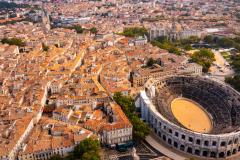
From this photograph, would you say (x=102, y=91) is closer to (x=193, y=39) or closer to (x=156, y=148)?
(x=156, y=148)

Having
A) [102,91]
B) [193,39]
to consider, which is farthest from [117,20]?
[102,91]

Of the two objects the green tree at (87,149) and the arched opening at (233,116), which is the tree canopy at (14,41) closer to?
the green tree at (87,149)

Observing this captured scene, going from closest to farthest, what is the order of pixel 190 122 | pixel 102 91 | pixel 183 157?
pixel 183 157
pixel 190 122
pixel 102 91

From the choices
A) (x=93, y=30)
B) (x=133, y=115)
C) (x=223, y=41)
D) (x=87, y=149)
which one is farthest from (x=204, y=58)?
(x=87, y=149)

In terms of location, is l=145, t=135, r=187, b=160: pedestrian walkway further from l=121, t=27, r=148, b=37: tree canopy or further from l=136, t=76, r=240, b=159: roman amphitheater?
l=121, t=27, r=148, b=37: tree canopy

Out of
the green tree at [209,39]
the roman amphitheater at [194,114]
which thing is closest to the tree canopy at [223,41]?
the green tree at [209,39]

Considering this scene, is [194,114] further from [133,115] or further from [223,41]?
[223,41]
